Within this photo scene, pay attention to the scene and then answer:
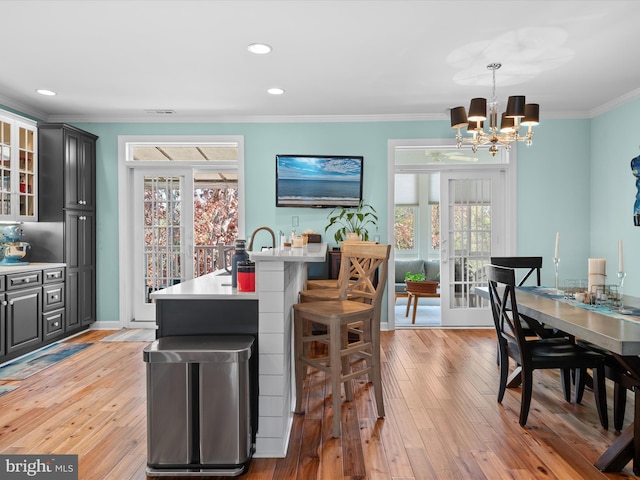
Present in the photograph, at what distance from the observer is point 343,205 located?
560 cm

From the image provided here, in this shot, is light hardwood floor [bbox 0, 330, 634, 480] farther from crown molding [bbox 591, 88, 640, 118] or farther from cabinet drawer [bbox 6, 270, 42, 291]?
crown molding [bbox 591, 88, 640, 118]

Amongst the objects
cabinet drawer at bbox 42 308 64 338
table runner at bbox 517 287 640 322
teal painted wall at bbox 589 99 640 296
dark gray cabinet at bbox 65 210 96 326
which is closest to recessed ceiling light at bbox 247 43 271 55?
table runner at bbox 517 287 640 322

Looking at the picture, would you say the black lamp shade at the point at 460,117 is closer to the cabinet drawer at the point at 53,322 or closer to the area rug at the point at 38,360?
the area rug at the point at 38,360

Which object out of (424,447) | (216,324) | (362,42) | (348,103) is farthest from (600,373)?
(348,103)

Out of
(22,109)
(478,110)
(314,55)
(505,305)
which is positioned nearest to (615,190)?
(478,110)

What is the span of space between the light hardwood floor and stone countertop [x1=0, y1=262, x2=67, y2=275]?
3.27 ft

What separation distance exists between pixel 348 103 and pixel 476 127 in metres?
1.83

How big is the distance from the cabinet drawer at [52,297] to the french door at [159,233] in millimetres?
969

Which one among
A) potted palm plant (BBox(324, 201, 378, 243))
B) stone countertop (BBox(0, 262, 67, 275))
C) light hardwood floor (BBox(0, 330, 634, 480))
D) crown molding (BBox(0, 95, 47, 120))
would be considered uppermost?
crown molding (BBox(0, 95, 47, 120))

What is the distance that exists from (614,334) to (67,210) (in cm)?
511

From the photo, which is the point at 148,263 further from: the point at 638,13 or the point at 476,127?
the point at 638,13

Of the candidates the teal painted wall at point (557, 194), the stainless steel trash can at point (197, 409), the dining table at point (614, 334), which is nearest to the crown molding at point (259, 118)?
the teal painted wall at point (557, 194)

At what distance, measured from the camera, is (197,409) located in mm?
2184

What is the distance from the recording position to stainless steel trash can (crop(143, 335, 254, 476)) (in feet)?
7.11
